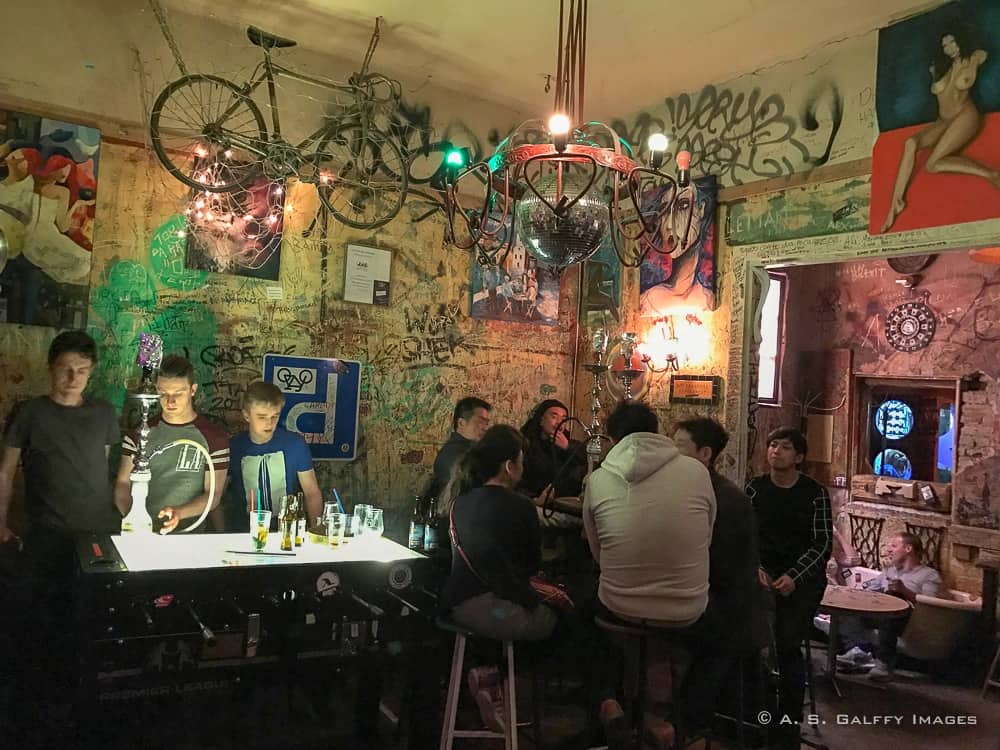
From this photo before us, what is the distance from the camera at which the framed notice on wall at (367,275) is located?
511 centimetres

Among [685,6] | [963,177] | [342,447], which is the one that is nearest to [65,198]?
[342,447]

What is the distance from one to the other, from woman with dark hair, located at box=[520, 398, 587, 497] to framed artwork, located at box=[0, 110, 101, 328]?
2.75 meters

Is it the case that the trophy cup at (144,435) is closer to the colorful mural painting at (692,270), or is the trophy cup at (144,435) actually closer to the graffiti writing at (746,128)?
the colorful mural painting at (692,270)

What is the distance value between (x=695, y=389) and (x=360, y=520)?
8.59 ft

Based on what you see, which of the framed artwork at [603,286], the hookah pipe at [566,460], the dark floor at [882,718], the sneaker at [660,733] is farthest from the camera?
the framed artwork at [603,286]

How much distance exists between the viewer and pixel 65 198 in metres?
4.14

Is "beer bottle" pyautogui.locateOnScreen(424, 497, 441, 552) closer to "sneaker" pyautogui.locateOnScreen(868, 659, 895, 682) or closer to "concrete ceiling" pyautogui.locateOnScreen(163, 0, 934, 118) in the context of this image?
"concrete ceiling" pyautogui.locateOnScreen(163, 0, 934, 118)

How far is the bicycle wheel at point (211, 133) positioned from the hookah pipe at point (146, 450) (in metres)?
0.95

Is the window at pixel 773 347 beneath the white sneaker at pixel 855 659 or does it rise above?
above

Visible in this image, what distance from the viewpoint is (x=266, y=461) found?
402 centimetres

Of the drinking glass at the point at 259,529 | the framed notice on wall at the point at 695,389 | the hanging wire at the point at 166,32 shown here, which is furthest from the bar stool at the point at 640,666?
the hanging wire at the point at 166,32

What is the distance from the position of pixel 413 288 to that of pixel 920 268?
14.1 ft

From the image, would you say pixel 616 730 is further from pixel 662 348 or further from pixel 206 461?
pixel 662 348

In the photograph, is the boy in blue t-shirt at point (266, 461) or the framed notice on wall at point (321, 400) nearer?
the boy in blue t-shirt at point (266, 461)
